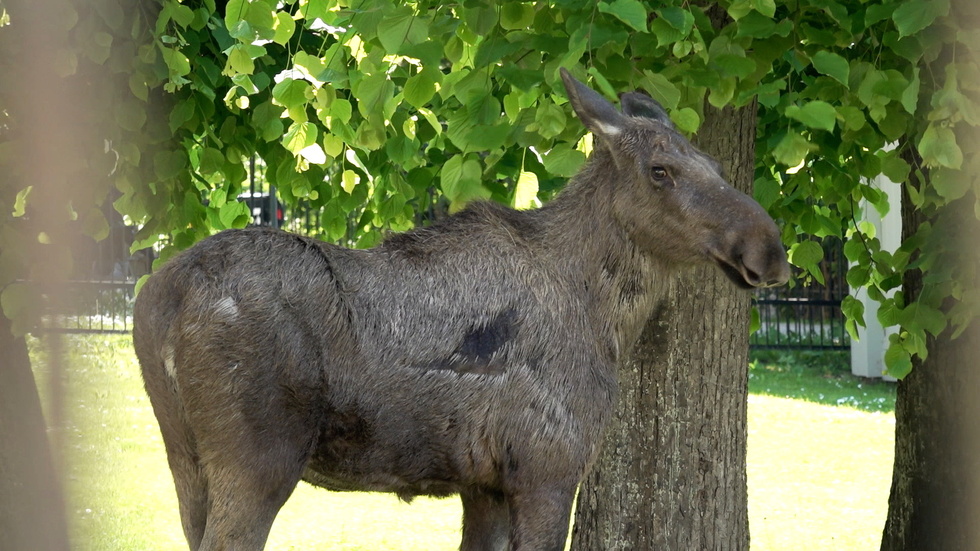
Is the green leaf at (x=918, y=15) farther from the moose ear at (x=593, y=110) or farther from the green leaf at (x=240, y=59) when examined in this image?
the green leaf at (x=240, y=59)

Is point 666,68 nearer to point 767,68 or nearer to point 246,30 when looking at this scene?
point 767,68

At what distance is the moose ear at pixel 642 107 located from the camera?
4422 mm

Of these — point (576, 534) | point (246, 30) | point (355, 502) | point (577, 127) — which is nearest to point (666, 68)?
point (577, 127)

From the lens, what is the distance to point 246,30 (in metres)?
4.24

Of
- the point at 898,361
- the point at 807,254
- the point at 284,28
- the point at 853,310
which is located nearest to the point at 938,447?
the point at 853,310

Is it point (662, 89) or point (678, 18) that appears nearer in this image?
point (678, 18)

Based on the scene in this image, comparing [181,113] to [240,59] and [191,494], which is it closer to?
[240,59]

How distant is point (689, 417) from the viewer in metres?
5.45

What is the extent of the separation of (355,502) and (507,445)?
5.24 m

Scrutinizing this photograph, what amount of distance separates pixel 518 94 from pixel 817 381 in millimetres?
11598

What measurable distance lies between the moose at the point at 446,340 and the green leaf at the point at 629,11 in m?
0.30

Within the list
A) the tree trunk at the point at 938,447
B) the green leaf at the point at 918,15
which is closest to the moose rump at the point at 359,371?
the green leaf at the point at 918,15

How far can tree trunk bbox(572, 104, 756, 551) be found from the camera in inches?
213

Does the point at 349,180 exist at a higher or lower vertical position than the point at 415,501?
higher
